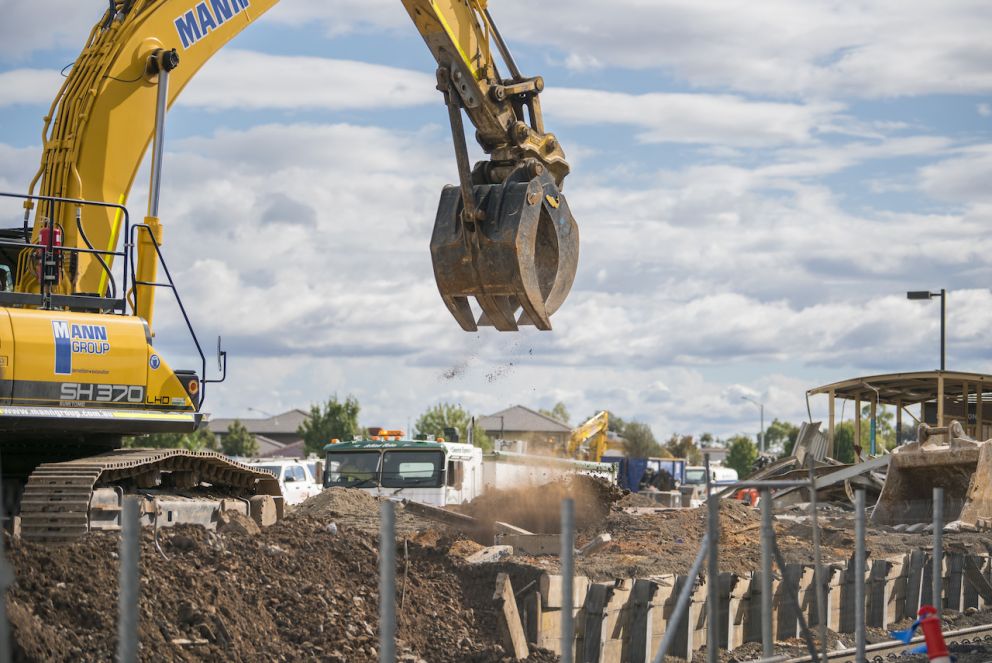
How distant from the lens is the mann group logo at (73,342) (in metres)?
9.54

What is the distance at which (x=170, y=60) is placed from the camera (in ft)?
37.9

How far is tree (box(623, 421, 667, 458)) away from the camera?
318 ft

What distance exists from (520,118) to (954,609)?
9.62 m

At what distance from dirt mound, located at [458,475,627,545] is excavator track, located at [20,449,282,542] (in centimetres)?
925

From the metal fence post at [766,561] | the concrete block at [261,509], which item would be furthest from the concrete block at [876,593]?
the concrete block at [261,509]

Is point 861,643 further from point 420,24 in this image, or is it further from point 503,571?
point 420,24

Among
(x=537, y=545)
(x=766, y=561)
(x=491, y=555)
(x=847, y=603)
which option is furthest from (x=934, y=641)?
(x=847, y=603)

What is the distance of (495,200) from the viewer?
12.1 meters

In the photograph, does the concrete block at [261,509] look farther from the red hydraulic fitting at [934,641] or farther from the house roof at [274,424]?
the house roof at [274,424]

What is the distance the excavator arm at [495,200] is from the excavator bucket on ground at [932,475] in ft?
44.0

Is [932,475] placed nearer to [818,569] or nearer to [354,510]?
[354,510]

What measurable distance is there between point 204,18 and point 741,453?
8712 cm

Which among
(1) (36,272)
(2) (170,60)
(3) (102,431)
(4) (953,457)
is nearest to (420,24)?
(2) (170,60)

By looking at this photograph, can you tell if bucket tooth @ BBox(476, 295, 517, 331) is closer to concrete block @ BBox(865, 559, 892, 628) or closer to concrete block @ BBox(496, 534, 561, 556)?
concrete block @ BBox(496, 534, 561, 556)
